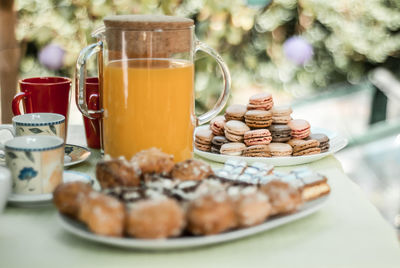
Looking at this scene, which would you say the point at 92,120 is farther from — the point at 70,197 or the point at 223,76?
the point at 70,197

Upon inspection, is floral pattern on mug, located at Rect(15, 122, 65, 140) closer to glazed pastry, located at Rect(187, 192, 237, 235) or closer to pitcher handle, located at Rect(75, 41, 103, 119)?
pitcher handle, located at Rect(75, 41, 103, 119)

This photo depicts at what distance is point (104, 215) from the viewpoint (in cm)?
74

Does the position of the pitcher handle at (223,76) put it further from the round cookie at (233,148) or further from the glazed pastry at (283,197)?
the glazed pastry at (283,197)

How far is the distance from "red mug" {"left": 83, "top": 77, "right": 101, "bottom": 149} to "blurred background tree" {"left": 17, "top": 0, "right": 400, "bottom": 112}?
→ 1172mm

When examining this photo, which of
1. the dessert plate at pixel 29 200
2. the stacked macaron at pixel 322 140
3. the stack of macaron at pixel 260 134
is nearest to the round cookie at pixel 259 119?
the stack of macaron at pixel 260 134

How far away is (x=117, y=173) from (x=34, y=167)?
146 millimetres

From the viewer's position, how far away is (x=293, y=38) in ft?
10.1

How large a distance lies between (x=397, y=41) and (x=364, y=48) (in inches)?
8.0

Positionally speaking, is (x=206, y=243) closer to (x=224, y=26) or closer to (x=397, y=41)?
(x=224, y=26)

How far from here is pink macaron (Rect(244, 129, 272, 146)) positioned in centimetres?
120

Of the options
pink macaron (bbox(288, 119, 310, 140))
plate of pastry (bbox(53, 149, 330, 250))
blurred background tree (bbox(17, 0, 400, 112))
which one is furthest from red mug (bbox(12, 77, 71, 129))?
blurred background tree (bbox(17, 0, 400, 112))

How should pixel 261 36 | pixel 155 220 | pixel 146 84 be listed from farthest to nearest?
1. pixel 261 36
2. pixel 146 84
3. pixel 155 220

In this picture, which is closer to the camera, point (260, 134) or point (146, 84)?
point (146, 84)

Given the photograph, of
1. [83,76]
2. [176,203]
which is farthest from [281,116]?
[176,203]
